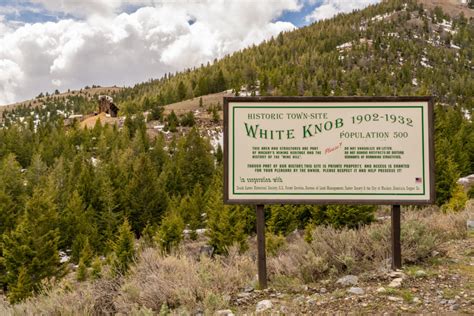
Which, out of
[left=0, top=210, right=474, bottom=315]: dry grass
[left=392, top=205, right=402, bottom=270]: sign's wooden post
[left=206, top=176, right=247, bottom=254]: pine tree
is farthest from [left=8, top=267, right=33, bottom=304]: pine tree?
[left=392, top=205, right=402, bottom=270]: sign's wooden post

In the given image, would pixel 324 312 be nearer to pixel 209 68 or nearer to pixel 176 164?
pixel 176 164

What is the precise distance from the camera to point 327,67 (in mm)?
141250

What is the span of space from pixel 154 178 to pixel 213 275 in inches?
1507

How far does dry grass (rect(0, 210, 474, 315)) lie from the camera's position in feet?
18.5

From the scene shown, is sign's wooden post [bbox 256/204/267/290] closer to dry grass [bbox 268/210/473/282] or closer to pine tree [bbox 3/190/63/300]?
dry grass [bbox 268/210/473/282]

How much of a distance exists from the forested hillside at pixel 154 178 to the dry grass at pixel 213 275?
1270mm

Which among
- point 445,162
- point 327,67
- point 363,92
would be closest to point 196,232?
point 445,162

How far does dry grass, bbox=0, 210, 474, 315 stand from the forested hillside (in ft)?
4.17

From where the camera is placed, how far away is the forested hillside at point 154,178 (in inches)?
1051

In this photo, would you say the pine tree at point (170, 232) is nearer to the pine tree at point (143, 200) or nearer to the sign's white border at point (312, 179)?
the pine tree at point (143, 200)

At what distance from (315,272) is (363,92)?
111 m

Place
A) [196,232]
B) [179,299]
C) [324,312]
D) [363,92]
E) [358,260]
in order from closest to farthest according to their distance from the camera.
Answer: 1. [324,312]
2. [179,299]
3. [358,260]
4. [196,232]
5. [363,92]

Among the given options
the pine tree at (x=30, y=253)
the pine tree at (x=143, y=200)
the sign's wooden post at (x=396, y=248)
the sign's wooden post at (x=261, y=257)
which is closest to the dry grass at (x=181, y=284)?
the sign's wooden post at (x=261, y=257)

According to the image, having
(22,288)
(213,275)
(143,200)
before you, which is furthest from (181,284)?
(143,200)
